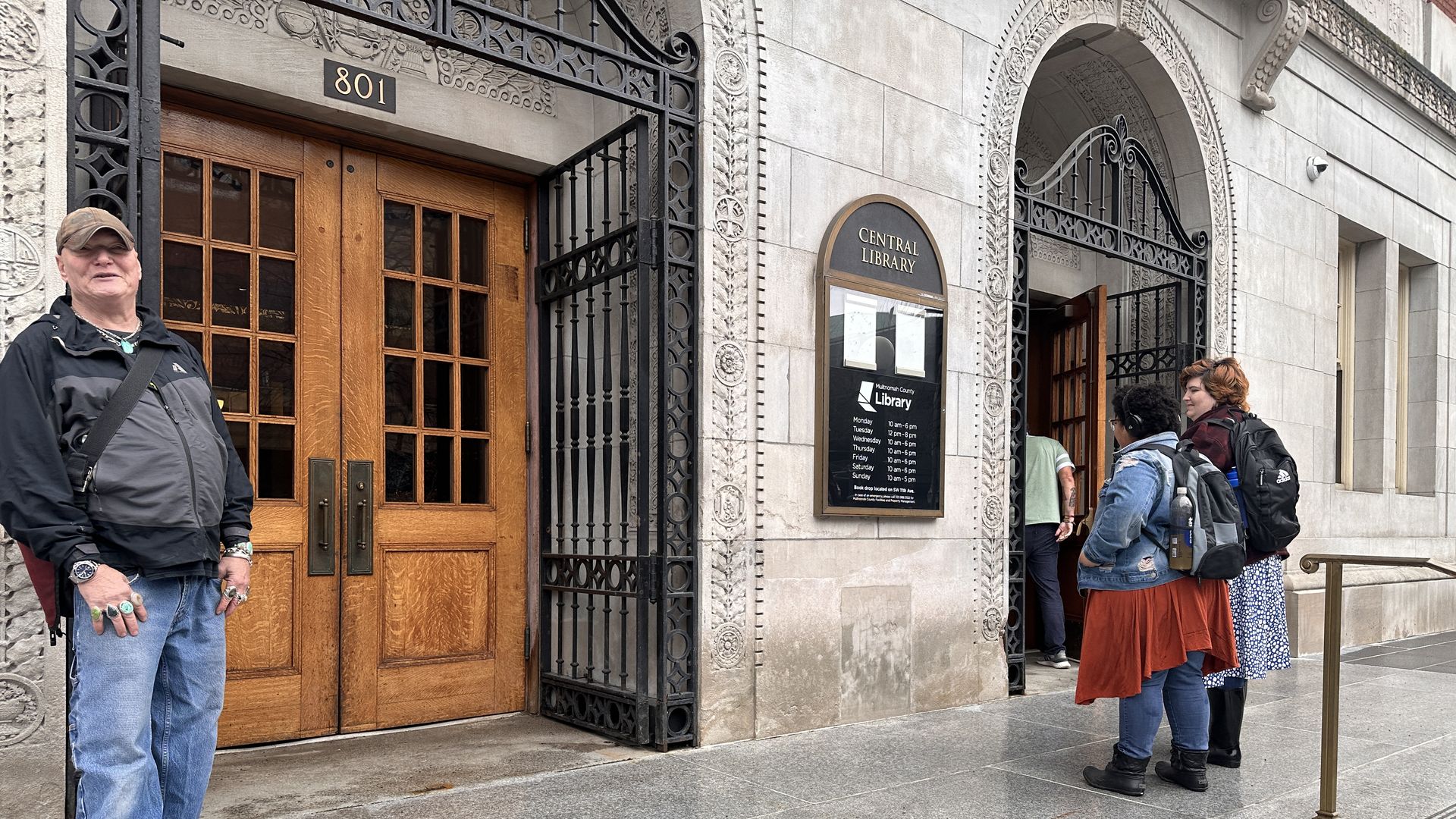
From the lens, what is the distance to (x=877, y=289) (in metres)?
6.53

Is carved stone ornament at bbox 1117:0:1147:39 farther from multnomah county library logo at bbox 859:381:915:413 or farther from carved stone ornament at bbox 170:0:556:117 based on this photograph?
carved stone ornament at bbox 170:0:556:117

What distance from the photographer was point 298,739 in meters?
5.54

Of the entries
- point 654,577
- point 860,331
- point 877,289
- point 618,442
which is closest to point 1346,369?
point 877,289

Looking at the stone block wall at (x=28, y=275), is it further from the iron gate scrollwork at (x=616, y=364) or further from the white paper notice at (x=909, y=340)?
the white paper notice at (x=909, y=340)

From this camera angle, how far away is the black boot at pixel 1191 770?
5.04m

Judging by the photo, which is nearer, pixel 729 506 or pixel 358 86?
pixel 358 86

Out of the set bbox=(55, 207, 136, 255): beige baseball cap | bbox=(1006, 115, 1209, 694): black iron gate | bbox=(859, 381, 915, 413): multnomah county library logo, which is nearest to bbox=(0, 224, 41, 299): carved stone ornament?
bbox=(55, 207, 136, 255): beige baseball cap

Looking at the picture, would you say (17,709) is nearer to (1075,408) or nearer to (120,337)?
(120,337)

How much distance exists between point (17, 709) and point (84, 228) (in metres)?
1.64

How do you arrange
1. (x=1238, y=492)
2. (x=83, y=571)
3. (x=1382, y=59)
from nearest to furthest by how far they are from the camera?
(x=83, y=571) → (x=1238, y=492) → (x=1382, y=59)

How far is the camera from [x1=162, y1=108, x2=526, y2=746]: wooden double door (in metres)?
5.36

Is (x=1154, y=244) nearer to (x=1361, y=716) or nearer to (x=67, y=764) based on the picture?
(x=1361, y=716)

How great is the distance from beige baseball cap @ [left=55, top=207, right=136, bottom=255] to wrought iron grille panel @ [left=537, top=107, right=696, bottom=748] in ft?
9.41

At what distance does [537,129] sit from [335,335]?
164 cm
